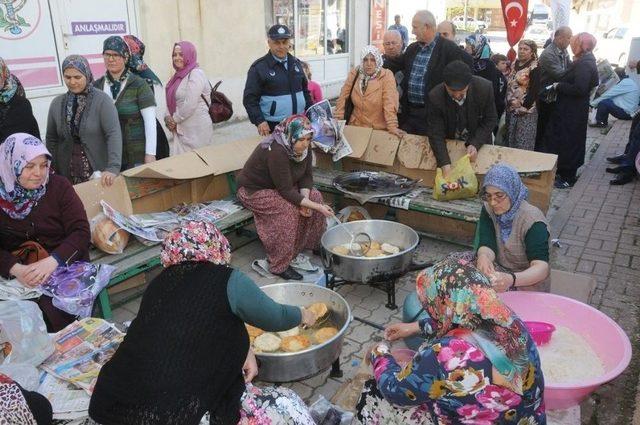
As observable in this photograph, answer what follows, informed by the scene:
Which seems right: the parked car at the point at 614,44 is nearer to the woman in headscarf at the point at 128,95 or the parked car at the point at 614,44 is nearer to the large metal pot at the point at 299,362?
the woman in headscarf at the point at 128,95

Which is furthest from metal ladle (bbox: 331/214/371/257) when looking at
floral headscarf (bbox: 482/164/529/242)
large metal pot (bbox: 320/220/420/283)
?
floral headscarf (bbox: 482/164/529/242)

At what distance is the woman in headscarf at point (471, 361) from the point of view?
1.71m

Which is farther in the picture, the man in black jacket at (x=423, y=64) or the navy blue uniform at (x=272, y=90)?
the man in black jacket at (x=423, y=64)

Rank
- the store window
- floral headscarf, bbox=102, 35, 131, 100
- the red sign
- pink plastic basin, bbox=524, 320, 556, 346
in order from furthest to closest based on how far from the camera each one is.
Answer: the red sign, the store window, floral headscarf, bbox=102, 35, 131, 100, pink plastic basin, bbox=524, 320, 556, 346

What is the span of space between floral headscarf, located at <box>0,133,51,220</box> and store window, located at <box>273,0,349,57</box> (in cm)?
784

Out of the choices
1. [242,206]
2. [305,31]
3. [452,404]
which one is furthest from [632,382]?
[305,31]

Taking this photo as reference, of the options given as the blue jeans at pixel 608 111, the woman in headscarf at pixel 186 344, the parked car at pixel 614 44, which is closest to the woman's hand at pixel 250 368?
the woman in headscarf at pixel 186 344

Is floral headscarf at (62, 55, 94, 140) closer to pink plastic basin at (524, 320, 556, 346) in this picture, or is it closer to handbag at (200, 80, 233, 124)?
handbag at (200, 80, 233, 124)

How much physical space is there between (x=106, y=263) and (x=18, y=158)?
97 centimetres

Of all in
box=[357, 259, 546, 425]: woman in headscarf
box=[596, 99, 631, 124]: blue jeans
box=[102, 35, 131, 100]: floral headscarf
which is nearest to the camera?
box=[357, 259, 546, 425]: woman in headscarf

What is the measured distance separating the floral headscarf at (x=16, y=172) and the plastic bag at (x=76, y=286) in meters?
0.42

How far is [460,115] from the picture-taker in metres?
4.61

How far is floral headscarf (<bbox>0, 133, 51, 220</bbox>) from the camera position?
2.86m

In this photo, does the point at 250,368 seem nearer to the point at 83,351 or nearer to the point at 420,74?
the point at 83,351
